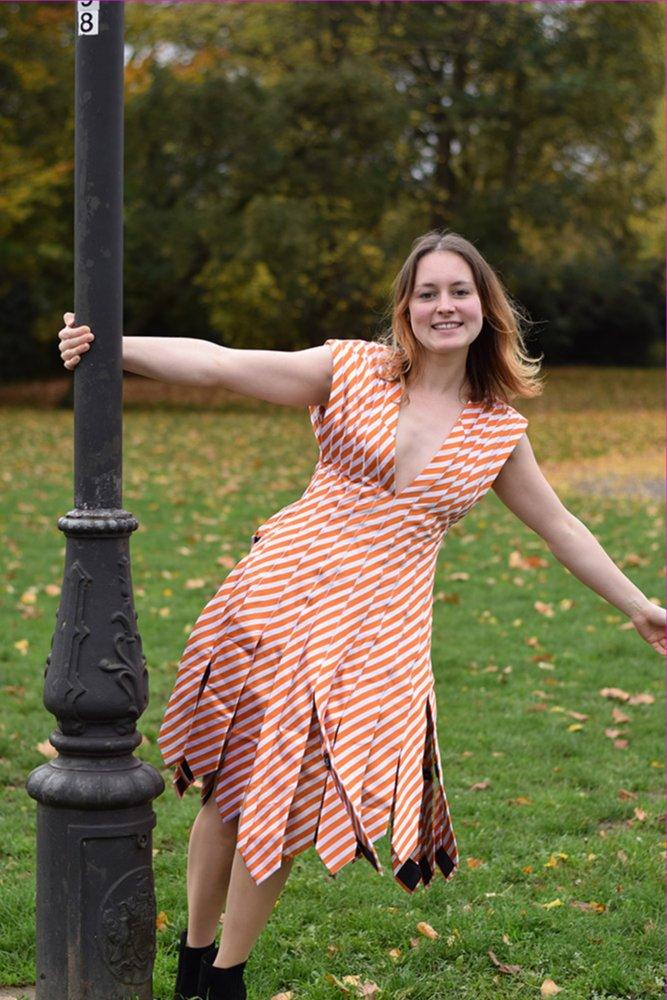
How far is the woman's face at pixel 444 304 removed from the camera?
3201 mm

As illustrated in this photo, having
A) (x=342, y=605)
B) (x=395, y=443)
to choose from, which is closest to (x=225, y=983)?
(x=342, y=605)

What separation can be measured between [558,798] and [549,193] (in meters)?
25.6

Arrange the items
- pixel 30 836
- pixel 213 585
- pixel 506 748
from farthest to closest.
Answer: pixel 213 585, pixel 506 748, pixel 30 836

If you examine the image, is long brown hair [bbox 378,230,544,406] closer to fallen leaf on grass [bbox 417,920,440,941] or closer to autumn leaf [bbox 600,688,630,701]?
fallen leaf on grass [bbox 417,920,440,941]

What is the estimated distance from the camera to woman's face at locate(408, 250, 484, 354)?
3.20 m

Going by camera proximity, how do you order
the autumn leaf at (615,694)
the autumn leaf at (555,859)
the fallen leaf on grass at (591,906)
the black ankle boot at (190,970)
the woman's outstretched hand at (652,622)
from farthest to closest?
1. the autumn leaf at (615,694)
2. the autumn leaf at (555,859)
3. the fallen leaf on grass at (591,906)
4. the woman's outstretched hand at (652,622)
5. the black ankle boot at (190,970)

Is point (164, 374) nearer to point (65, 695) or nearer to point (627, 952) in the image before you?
point (65, 695)

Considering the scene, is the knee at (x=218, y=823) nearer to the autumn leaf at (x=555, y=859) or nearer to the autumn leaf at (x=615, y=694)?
the autumn leaf at (x=555, y=859)

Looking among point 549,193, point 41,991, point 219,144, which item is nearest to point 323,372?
point 41,991

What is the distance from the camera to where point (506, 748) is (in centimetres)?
579

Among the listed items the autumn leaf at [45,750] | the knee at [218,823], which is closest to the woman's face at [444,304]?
the knee at [218,823]

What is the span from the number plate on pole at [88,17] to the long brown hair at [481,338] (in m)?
0.92

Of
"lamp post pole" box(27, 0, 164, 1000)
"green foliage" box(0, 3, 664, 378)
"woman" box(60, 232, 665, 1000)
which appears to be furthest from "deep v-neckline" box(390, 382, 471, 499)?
"green foliage" box(0, 3, 664, 378)

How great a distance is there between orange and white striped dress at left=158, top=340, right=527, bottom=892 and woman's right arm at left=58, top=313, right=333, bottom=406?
0.19 ft
